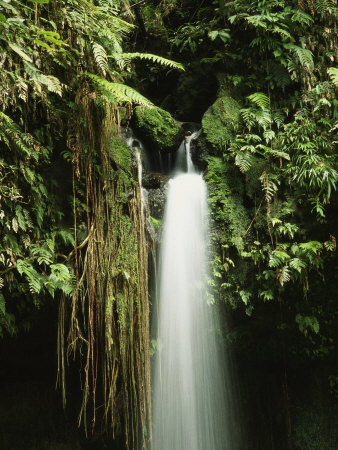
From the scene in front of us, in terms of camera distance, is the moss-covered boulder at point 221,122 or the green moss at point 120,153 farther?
the moss-covered boulder at point 221,122

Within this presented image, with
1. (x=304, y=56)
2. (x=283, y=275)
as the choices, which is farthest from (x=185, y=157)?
(x=283, y=275)

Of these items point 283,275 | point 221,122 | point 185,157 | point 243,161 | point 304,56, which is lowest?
point 283,275

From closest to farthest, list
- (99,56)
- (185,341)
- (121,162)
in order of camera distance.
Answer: (99,56)
(121,162)
(185,341)

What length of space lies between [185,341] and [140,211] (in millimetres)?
1728

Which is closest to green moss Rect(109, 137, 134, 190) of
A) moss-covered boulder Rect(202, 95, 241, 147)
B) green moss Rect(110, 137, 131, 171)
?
green moss Rect(110, 137, 131, 171)

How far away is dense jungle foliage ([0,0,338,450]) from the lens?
11.8ft

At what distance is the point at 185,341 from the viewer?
4.63m

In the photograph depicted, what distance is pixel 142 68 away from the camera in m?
7.24

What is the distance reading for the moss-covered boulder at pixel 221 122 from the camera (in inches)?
202

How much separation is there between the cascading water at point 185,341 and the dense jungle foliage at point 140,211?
225mm

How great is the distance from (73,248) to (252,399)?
11.2 ft

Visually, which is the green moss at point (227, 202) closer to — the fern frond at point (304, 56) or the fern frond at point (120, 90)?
the fern frond at point (120, 90)

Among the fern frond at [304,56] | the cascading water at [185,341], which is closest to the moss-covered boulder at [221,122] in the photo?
the cascading water at [185,341]

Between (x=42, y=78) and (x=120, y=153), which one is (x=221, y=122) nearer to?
(x=120, y=153)
